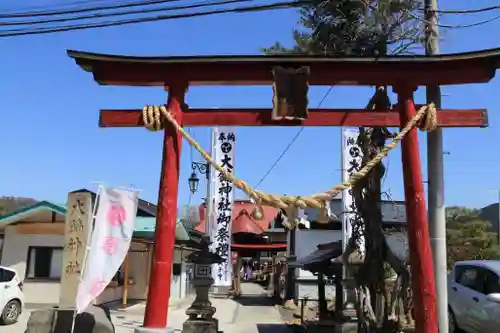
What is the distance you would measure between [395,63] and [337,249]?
317 inches

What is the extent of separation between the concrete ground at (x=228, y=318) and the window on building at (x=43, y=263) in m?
3.57

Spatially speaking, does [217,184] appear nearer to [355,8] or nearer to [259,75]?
[355,8]

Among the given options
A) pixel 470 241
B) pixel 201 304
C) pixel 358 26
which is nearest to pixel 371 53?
pixel 358 26

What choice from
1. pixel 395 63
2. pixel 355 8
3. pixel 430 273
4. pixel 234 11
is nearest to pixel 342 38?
pixel 355 8

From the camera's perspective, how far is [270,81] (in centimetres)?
812

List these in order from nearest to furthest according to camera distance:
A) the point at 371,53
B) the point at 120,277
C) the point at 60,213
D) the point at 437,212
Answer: the point at 437,212, the point at 371,53, the point at 60,213, the point at 120,277

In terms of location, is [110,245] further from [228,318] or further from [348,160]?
[228,318]

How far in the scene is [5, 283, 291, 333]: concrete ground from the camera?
1652cm

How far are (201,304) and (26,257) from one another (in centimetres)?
1164

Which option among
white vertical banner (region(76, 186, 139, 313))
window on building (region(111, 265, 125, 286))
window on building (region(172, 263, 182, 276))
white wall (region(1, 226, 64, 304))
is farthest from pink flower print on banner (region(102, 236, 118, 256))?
window on building (region(172, 263, 182, 276))

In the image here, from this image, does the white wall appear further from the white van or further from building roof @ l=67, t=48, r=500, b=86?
building roof @ l=67, t=48, r=500, b=86

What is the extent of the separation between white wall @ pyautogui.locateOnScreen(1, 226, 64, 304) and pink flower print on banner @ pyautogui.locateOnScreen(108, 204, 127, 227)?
14047mm

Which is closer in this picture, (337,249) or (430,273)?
(430,273)

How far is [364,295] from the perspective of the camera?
10.2 meters
